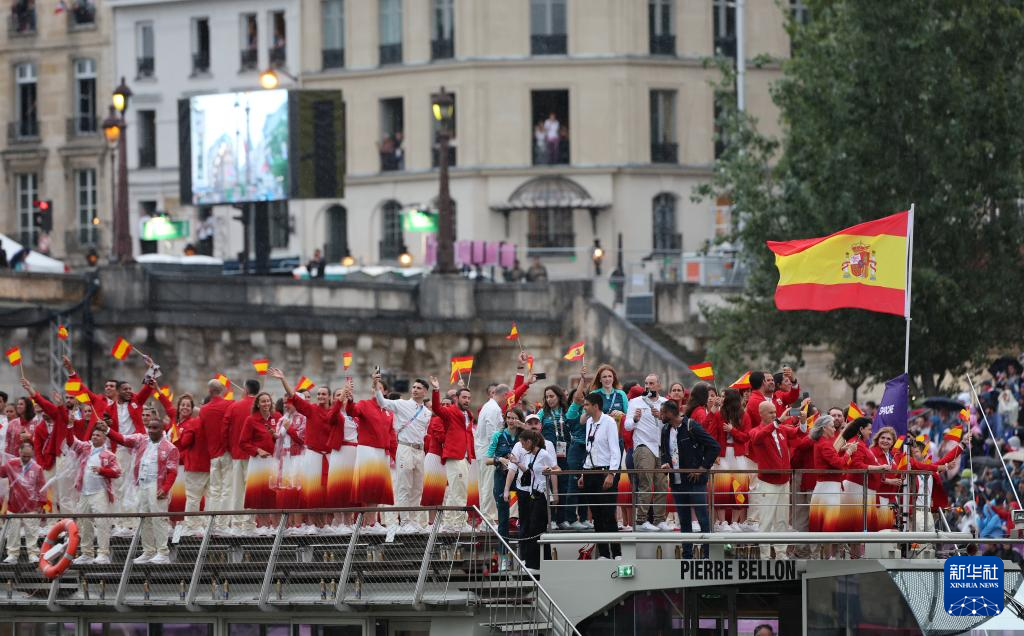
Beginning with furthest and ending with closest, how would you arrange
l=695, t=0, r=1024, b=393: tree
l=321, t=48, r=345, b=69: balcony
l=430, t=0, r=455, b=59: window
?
l=321, t=48, r=345, b=69: balcony, l=430, t=0, r=455, b=59: window, l=695, t=0, r=1024, b=393: tree

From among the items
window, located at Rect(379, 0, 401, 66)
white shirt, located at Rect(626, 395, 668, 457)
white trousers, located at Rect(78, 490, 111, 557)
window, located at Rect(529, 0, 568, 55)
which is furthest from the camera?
window, located at Rect(379, 0, 401, 66)

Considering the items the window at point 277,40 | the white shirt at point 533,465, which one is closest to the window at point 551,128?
the window at point 277,40

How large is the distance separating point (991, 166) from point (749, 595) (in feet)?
56.2

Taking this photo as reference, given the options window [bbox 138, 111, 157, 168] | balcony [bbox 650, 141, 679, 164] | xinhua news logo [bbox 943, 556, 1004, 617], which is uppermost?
window [bbox 138, 111, 157, 168]

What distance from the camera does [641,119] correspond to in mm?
67250

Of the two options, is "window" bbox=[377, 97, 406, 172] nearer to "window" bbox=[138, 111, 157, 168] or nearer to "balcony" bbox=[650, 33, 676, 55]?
"balcony" bbox=[650, 33, 676, 55]

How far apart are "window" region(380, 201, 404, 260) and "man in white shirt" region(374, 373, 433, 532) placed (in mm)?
39106

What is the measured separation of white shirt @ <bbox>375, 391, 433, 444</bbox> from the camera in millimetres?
28969

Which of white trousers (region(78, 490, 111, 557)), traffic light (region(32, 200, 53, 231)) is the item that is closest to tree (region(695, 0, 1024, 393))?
white trousers (region(78, 490, 111, 557))

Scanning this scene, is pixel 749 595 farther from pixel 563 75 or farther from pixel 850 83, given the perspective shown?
pixel 563 75

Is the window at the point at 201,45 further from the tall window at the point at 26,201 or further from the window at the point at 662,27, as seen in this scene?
the window at the point at 662,27

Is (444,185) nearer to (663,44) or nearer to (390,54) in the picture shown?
(663,44)

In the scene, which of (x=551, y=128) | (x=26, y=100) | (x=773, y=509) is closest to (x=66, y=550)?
(x=773, y=509)

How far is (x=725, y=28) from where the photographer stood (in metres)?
67.9
